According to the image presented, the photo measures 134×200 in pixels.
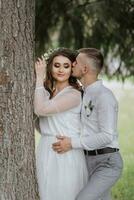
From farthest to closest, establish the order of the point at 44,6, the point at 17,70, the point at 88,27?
1. the point at 88,27
2. the point at 44,6
3. the point at 17,70

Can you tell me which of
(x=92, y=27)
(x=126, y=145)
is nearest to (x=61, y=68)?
(x=92, y=27)

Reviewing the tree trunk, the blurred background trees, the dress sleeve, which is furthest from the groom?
the blurred background trees

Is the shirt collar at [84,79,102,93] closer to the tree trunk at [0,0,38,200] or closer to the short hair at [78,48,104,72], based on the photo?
the short hair at [78,48,104,72]

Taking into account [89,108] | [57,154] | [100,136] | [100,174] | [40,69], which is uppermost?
[40,69]

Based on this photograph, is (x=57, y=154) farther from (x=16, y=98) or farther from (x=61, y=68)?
(x=61, y=68)

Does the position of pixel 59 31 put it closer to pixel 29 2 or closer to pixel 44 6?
pixel 44 6

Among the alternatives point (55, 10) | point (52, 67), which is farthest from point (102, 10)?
point (52, 67)

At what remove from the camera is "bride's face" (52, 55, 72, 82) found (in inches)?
167

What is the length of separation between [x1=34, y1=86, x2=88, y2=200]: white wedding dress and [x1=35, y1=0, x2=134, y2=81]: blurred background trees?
410 cm

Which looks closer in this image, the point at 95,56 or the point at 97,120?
the point at 97,120

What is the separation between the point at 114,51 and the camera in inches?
368

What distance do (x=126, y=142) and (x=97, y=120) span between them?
6025mm

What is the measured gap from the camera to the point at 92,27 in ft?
29.8

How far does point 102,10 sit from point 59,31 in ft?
3.52
